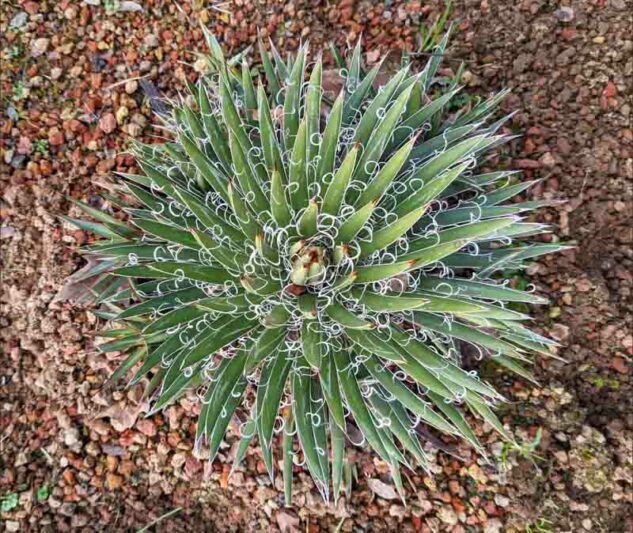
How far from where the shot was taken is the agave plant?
1418mm

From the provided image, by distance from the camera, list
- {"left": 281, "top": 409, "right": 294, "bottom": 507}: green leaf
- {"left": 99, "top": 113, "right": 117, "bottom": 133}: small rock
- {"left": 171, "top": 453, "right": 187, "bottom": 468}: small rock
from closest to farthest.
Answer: {"left": 281, "top": 409, "right": 294, "bottom": 507}: green leaf → {"left": 171, "top": 453, "right": 187, "bottom": 468}: small rock → {"left": 99, "top": 113, "right": 117, "bottom": 133}: small rock

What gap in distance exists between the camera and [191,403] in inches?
84.0

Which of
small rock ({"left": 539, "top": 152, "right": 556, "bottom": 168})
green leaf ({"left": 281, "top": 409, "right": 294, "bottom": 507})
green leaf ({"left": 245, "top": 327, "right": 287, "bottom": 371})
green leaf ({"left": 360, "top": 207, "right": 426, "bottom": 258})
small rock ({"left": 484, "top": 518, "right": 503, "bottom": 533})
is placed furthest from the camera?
small rock ({"left": 539, "top": 152, "right": 556, "bottom": 168})

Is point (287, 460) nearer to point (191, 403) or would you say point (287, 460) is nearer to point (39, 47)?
point (191, 403)

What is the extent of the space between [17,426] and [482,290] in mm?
1914

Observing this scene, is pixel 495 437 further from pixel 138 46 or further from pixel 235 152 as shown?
pixel 138 46

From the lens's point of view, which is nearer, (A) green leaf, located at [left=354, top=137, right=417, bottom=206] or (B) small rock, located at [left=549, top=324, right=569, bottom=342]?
(A) green leaf, located at [left=354, top=137, right=417, bottom=206]

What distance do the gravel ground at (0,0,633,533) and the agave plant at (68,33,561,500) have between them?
1.72 ft

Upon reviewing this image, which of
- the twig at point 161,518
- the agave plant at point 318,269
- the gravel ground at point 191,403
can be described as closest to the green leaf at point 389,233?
the agave plant at point 318,269

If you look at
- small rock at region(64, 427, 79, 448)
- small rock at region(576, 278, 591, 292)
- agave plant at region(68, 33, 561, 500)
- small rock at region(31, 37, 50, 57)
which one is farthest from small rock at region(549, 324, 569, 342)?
small rock at region(31, 37, 50, 57)

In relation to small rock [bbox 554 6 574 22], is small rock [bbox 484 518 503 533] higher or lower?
lower

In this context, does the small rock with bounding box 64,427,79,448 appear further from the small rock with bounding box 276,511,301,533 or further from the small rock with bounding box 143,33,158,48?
the small rock with bounding box 143,33,158,48

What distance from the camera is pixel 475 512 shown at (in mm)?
2021

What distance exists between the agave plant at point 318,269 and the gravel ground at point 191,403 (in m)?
0.52
